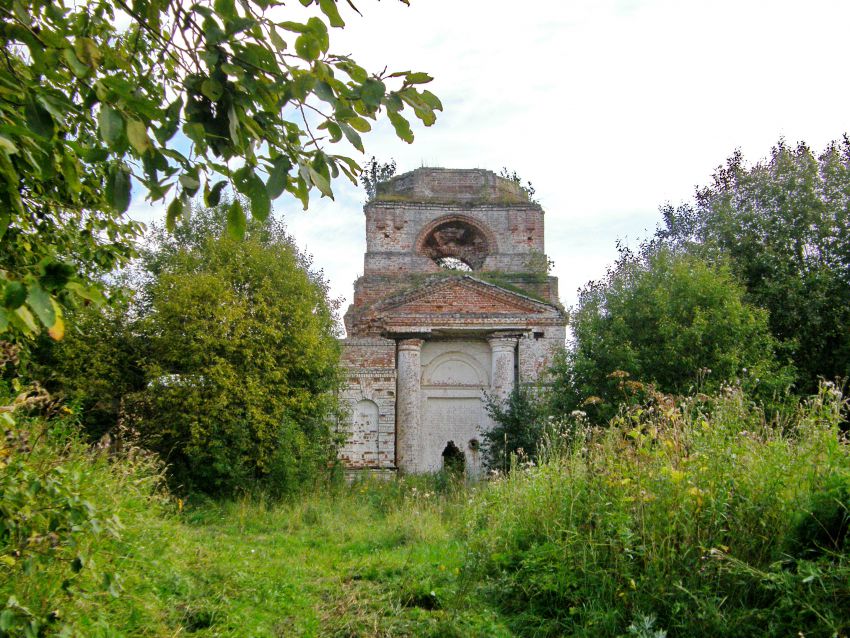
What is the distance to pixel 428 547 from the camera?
291 inches

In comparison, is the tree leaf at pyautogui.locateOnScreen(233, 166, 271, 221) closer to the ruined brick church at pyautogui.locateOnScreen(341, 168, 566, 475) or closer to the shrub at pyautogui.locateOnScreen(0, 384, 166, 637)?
the shrub at pyautogui.locateOnScreen(0, 384, 166, 637)

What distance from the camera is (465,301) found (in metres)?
18.1

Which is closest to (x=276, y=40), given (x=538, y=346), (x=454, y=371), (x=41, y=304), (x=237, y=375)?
(x=41, y=304)

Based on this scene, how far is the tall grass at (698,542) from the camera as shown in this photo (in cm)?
398

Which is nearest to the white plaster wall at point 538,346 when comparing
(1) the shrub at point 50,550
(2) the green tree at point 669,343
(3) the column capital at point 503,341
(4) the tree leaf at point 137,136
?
(3) the column capital at point 503,341

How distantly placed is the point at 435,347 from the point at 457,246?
4622 mm

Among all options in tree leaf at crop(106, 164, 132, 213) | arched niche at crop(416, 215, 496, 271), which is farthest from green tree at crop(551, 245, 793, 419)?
tree leaf at crop(106, 164, 132, 213)

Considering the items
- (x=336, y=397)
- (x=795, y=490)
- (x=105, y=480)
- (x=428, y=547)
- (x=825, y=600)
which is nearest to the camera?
(x=825, y=600)

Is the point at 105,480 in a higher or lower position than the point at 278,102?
lower

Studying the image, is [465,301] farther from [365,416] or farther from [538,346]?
[365,416]

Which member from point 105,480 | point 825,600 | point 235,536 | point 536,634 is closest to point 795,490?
point 825,600

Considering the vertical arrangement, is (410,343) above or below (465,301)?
below

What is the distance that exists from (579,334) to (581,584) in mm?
10177

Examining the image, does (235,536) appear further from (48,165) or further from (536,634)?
(48,165)
